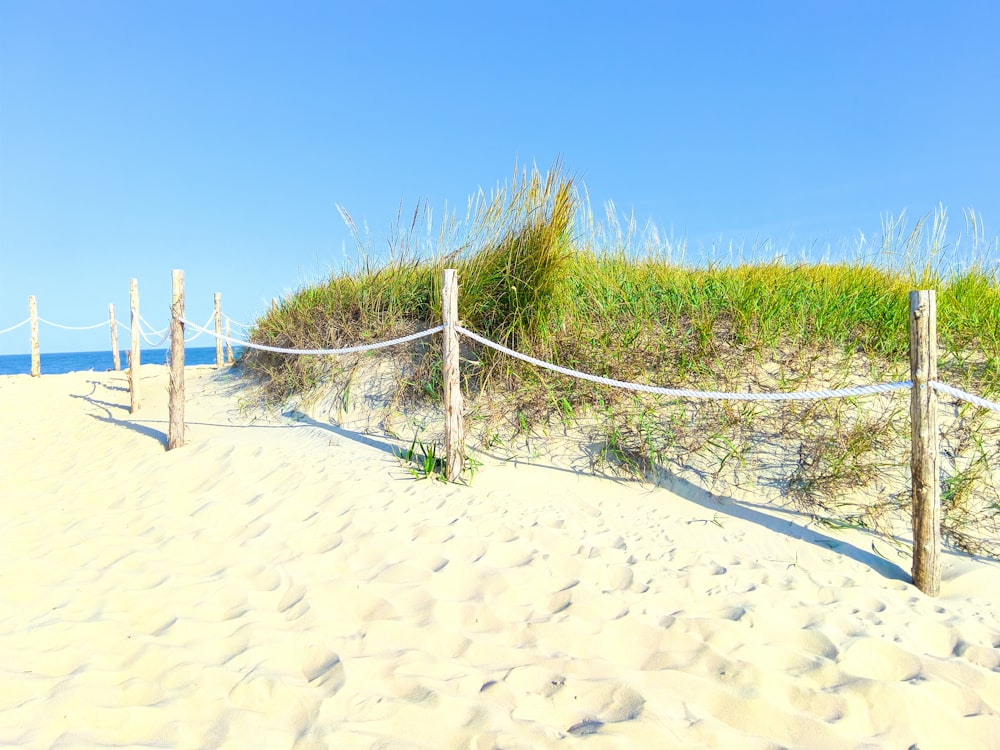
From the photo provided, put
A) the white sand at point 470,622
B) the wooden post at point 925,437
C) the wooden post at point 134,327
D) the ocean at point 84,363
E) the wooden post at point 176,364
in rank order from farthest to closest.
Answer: the ocean at point 84,363 → the wooden post at point 134,327 → the wooden post at point 176,364 → the wooden post at point 925,437 → the white sand at point 470,622

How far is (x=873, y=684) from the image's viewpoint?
2273 mm

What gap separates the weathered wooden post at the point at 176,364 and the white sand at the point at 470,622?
1.14 metres

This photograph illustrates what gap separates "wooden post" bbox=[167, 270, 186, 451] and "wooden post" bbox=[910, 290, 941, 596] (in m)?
5.92

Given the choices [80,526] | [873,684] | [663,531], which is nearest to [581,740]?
[873,684]

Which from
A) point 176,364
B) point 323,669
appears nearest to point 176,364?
point 176,364

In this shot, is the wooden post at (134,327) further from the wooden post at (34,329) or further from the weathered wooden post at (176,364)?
the wooden post at (34,329)

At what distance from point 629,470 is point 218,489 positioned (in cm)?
315

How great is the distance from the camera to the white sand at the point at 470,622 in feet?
7.02

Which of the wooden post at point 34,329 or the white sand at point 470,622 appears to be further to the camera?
the wooden post at point 34,329

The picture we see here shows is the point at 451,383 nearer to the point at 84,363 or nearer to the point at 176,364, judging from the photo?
the point at 176,364

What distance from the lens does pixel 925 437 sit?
119 inches

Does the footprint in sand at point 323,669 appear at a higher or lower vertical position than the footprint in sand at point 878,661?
lower

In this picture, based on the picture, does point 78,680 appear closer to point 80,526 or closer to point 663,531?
point 80,526

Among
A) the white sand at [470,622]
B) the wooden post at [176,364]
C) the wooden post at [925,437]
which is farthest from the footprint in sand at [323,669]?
the wooden post at [176,364]
